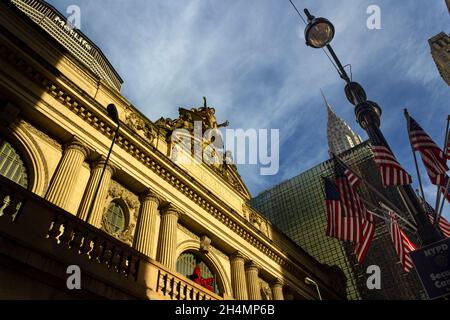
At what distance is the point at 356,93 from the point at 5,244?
1200 centimetres

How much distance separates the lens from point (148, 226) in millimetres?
15125

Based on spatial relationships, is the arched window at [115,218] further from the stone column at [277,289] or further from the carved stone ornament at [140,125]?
the stone column at [277,289]

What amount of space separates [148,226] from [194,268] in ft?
13.8

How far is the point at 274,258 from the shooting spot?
74.7 feet

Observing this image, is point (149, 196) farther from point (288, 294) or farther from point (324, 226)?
point (324, 226)

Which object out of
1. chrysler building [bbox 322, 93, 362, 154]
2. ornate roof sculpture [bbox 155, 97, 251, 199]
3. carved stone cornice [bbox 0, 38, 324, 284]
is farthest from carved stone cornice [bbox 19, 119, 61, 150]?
chrysler building [bbox 322, 93, 362, 154]

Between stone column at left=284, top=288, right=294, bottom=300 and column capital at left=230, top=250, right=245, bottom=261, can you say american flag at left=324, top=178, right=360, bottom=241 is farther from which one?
stone column at left=284, top=288, right=294, bottom=300

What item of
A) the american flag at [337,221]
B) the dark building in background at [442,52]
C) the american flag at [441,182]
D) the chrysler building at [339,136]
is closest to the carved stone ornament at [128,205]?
the american flag at [337,221]

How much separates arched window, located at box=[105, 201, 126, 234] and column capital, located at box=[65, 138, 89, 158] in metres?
2.66

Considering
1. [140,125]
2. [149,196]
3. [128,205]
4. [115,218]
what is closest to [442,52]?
[140,125]

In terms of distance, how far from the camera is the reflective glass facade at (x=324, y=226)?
124ft

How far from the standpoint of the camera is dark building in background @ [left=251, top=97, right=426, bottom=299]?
124 feet

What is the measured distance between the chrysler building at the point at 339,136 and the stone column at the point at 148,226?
8522 centimetres
